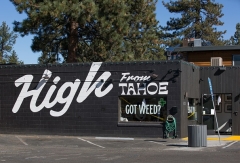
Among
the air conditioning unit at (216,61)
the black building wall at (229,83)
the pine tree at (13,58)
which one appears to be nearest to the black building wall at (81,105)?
the black building wall at (229,83)

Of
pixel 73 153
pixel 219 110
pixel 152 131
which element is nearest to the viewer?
pixel 73 153

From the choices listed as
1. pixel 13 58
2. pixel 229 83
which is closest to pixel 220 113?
pixel 229 83

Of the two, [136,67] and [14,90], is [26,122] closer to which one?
[14,90]

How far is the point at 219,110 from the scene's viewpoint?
94.2 ft

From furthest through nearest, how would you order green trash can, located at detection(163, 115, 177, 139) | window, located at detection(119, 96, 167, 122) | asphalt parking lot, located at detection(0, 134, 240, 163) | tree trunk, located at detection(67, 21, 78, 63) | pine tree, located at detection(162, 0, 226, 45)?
pine tree, located at detection(162, 0, 226, 45)
tree trunk, located at detection(67, 21, 78, 63)
window, located at detection(119, 96, 167, 122)
green trash can, located at detection(163, 115, 177, 139)
asphalt parking lot, located at detection(0, 134, 240, 163)

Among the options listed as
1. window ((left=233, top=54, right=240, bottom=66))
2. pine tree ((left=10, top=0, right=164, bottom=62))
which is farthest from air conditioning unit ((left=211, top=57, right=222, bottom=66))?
pine tree ((left=10, top=0, right=164, bottom=62))

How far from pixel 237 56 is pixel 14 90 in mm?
14751

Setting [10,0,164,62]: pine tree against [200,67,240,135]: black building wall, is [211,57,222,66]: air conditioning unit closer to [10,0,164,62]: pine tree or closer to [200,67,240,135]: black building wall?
[200,67,240,135]: black building wall

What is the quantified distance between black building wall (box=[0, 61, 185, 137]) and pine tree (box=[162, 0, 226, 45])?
28.9 m

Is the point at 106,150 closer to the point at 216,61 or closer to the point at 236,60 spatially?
the point at 216,61

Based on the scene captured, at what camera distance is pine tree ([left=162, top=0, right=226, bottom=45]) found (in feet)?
180

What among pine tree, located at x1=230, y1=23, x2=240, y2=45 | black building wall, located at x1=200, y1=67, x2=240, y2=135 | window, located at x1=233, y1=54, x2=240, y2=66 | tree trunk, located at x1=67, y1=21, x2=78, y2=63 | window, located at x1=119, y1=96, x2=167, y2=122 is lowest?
window, located at x1=119, y1=96, x2=167, y2=122

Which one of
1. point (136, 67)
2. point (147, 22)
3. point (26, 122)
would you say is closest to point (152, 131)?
point (136, 67)

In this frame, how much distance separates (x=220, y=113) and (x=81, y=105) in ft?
27.6
